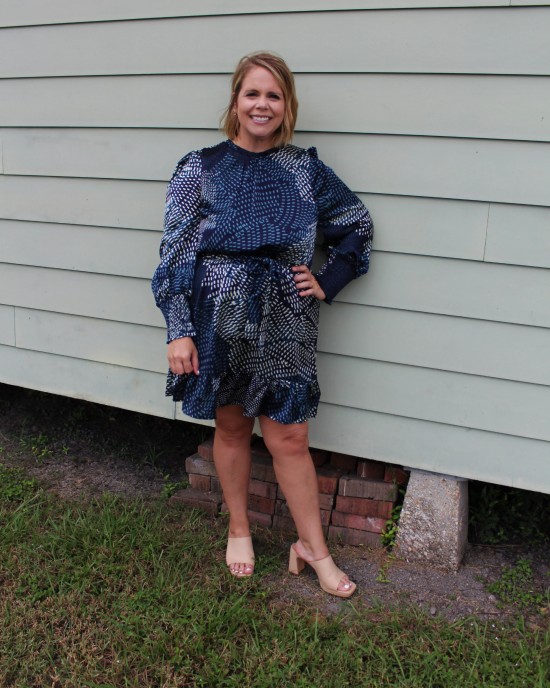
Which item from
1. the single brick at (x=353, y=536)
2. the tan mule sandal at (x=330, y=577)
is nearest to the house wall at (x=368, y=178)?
the single brick at (x=353, y=536)

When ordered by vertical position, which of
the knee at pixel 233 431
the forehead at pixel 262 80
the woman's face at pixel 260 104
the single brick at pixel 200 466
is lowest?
the single brick at pixel 200 466

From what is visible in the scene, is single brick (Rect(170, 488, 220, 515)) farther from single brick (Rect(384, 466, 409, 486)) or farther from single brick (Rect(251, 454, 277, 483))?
single brick (Rect(384, 466, 409, 486))

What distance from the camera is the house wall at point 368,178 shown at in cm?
235

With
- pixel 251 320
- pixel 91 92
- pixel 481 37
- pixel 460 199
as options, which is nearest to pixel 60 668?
pixel 251 320

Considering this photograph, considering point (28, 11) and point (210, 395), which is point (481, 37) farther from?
point (28, 11)

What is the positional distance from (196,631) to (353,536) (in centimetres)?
77

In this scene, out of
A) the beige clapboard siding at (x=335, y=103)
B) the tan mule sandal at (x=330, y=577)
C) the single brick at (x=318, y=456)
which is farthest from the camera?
the single brick at (x=318, y=456)

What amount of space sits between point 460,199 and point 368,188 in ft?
1.00

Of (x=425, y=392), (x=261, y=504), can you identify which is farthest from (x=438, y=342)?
(x=261, y=504)

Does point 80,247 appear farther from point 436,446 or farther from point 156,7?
point 436,446

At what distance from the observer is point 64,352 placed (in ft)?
10.9

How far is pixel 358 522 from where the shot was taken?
2.83 meters

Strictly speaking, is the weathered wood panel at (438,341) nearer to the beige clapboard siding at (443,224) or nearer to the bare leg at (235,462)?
the beige clapboard siding at (443,224)

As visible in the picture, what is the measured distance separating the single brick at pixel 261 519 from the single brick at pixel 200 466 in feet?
0.80
